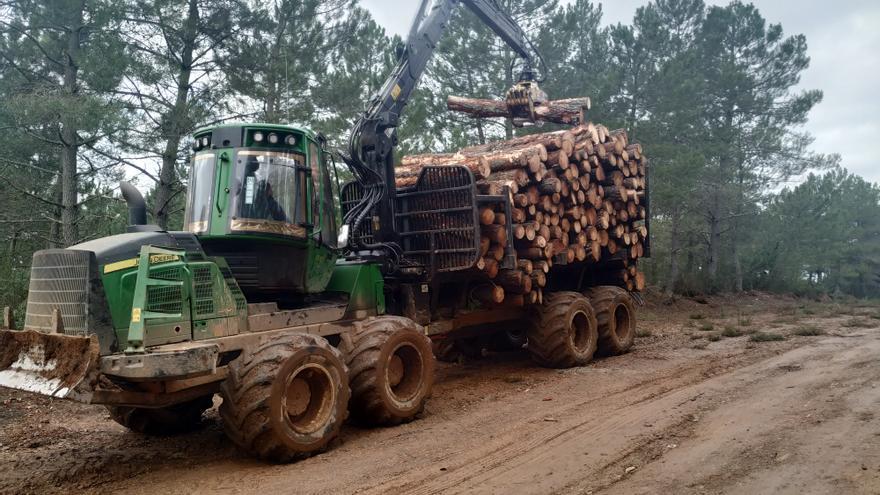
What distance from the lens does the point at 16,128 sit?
11648 millimetres

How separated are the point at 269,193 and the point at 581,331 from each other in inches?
227

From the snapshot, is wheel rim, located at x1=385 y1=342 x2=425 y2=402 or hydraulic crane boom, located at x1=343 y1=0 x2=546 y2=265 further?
hydraulic crane boom, located at x1=343 y1=0 x2=546 y2=265

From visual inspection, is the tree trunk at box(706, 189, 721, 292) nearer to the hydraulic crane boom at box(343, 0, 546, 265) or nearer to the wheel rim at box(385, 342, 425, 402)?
the hydraulic crane boom at box(343, 0, 546, 265)

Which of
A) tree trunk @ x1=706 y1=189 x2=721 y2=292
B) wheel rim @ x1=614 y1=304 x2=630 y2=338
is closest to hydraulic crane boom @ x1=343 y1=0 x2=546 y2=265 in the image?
wheel rim @ x1=614 y1=304 x2=630 y2=338

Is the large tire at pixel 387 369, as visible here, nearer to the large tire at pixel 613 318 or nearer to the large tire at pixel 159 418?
the large tire at pixel 159 418

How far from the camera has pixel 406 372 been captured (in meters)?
7.00

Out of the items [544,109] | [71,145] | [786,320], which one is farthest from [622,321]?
[71,145]

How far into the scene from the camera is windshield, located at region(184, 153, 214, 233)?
20.0ft

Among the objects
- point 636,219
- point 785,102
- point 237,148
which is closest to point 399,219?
point 237,148

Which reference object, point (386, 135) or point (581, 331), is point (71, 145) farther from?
point (581, 331)

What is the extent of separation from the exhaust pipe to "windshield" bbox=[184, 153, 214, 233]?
1.30 feet

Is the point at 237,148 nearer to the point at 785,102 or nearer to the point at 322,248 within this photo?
the point at 322,248

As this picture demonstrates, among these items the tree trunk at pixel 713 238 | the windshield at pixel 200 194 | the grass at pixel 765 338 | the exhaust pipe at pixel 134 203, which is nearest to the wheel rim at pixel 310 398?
the windshield at pixel 200 194

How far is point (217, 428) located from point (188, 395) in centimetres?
165
